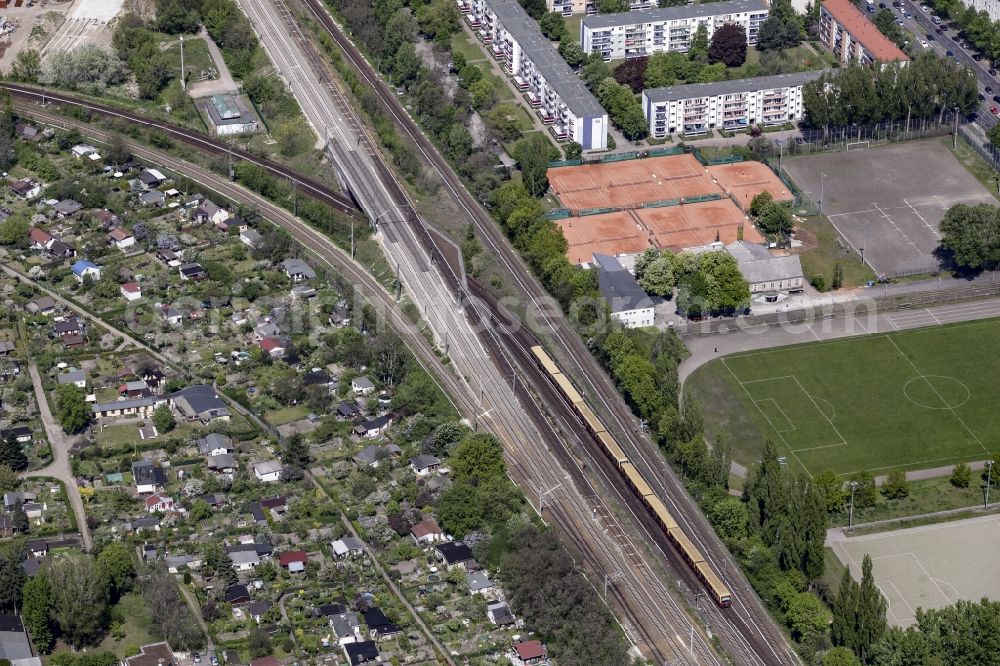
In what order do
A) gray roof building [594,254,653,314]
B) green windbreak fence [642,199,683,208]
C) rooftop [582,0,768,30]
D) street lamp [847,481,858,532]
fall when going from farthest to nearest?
1. rooftop [582,0,768,30]
2. green windbreak fence [642,199,683,208]
3. gray roof building [594,254,653,314]
4. street lamp [847,481,858,532]

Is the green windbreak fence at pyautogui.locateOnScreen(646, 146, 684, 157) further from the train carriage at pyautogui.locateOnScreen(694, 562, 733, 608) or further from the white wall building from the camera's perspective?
the train carriage at pyautogui.locateOnScreen(694, 562, 733, 608)

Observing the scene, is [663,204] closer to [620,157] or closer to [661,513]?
[620,157]

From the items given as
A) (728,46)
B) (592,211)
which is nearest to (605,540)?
(592,211)

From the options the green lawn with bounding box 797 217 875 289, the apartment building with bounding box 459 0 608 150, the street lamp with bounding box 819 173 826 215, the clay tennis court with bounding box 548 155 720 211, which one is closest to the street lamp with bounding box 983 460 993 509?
the green lawn with bounding box 797 217 875 289

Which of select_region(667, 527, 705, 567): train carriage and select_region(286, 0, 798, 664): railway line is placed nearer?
select_region(286, 0, 798, 664): railway line

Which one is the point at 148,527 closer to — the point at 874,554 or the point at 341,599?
the point at 341,599

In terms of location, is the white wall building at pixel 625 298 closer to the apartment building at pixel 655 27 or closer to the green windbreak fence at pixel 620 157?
the green windbreak fence at pixel 620 157
